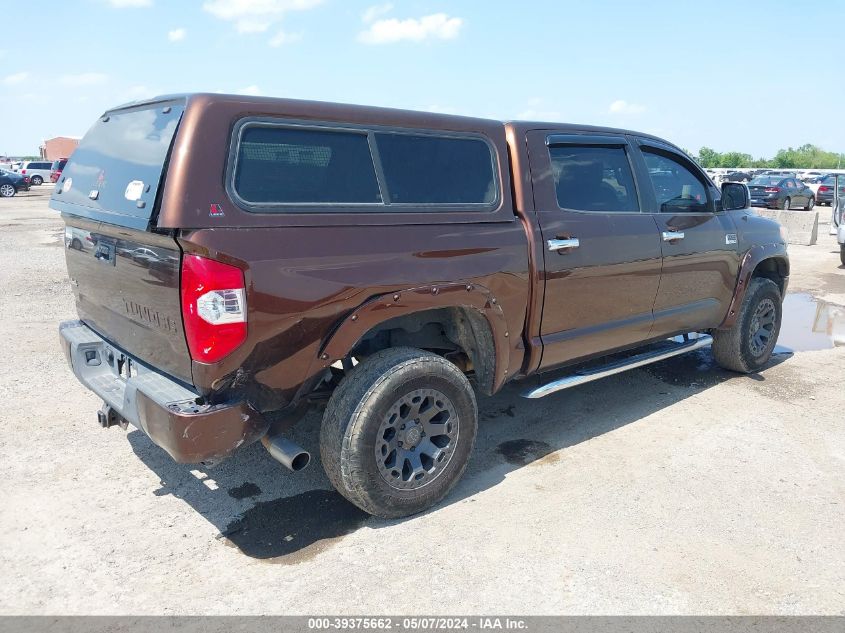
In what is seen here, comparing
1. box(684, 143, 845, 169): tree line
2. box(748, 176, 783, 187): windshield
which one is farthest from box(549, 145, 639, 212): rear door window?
box(684, 143, 845, 169): tree line

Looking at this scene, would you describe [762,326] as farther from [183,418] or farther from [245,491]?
[183,418]

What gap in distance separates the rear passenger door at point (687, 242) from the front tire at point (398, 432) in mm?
2029

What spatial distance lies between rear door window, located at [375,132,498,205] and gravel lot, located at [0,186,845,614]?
65.0 inches

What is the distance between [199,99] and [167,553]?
81.7 inches

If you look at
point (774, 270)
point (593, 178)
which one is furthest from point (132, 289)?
point (774, 270)

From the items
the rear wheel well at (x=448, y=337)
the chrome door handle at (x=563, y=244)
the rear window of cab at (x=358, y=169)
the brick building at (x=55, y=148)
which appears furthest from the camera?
the brick building at (x=55, y=148)

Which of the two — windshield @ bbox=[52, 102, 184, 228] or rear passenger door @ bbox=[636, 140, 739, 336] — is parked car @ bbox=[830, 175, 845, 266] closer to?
rear passenger door @ bbox=[636, 140, 739, 336]

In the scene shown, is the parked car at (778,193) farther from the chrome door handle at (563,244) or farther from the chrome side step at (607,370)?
the chrome door handle at (563,244)

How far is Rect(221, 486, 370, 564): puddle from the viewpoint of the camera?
318 cm

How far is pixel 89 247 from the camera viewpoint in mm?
3484

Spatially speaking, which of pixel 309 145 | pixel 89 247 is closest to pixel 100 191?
pixel 89 247

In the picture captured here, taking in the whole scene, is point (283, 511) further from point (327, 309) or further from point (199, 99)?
point (199, 99)

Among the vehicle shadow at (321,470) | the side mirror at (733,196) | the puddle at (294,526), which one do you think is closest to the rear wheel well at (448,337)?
the vehicle shadow at (321,470)

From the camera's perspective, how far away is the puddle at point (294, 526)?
3.18 meters
